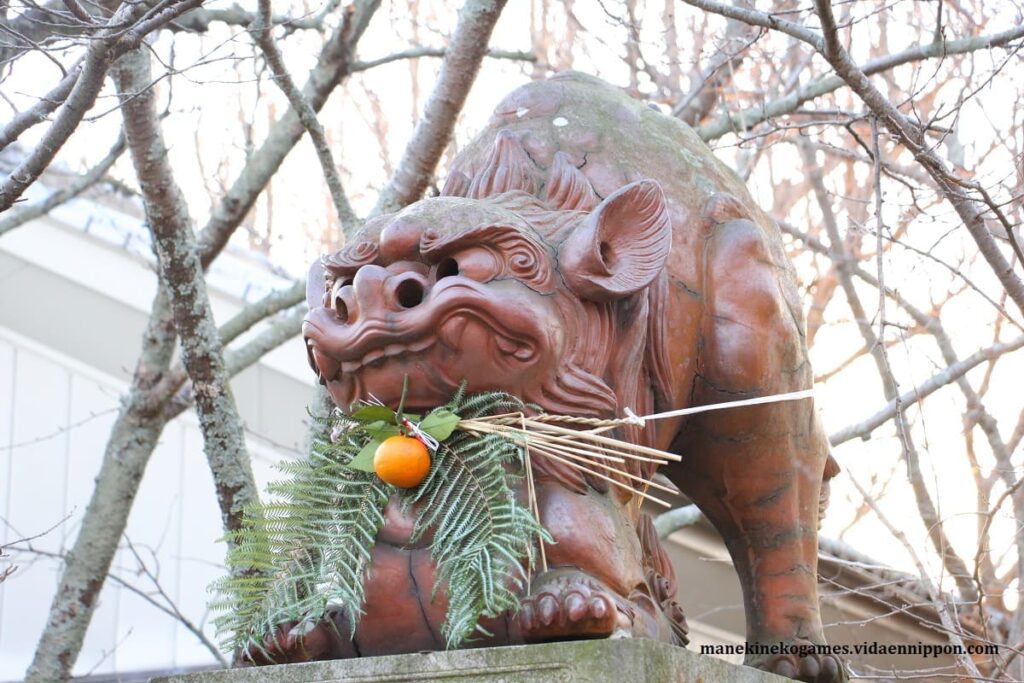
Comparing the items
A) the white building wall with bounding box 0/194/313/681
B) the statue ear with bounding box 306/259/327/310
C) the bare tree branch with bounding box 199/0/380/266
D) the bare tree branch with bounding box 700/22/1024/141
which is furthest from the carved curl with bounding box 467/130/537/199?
the white building wall with bounding box 0/194/313/681

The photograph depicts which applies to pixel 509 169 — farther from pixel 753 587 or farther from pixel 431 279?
pixel 753 587

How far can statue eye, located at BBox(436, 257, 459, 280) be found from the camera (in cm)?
241

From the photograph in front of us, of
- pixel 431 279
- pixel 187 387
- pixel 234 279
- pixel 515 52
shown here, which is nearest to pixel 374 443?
pixel 431 279

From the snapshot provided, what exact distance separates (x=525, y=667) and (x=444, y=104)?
2.53 m

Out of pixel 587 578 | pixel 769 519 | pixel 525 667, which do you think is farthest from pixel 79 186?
pixel 525 667

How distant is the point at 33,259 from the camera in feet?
24.8

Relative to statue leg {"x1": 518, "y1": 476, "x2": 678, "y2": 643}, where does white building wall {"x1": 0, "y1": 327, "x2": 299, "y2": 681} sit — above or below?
above

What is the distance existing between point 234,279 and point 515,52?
98.4 inches

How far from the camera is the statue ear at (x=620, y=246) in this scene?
246cm

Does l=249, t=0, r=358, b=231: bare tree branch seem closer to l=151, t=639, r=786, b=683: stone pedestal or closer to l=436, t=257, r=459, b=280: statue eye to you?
l=436, t=257, r=459, b=280: statue eye

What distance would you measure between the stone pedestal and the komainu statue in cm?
10

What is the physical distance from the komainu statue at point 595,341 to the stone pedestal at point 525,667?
0.32 feet

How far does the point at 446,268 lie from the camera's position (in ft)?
7.93

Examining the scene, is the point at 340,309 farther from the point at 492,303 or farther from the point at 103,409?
the point at 103,409
